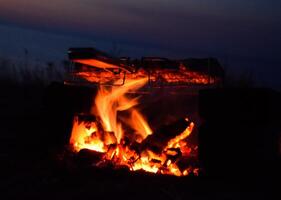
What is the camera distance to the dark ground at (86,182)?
14.8 ft

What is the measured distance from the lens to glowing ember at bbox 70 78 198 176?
18.0 ft

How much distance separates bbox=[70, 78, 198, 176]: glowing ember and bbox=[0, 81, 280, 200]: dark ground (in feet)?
1.17

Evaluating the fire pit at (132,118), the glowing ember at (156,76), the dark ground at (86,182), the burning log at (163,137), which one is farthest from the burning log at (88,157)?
the glowing ember at (156,76)

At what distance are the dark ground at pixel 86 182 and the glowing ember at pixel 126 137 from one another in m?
0.36

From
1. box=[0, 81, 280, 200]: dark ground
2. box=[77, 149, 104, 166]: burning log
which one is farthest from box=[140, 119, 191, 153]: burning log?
box=[0, 81, 280, 200]: dark ground

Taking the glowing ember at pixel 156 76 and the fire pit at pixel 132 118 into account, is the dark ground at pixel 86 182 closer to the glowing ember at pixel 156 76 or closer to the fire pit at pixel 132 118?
the fire pit at pixel 132 118

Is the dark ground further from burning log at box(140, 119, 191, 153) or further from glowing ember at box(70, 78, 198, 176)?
burning log at box(140, 119, 191, 153)

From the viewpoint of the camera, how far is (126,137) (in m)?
6.05

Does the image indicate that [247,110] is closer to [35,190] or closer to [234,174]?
[234,174]

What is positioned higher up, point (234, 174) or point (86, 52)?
point (86, 52)

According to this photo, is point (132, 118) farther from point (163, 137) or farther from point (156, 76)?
point (163, 137)

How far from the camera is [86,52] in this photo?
5406mm

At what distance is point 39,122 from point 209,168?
3.33 meters

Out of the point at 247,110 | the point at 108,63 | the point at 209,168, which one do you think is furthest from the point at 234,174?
the point at 108,63
